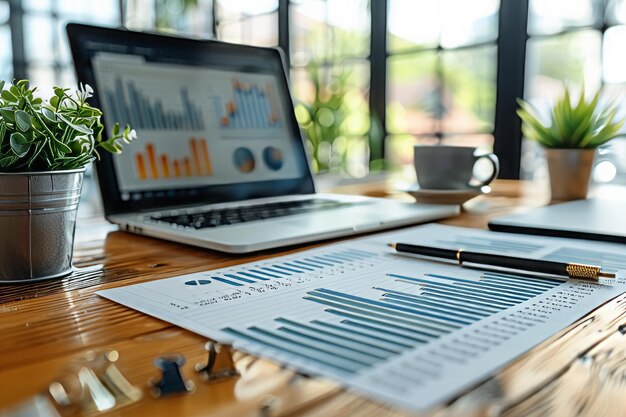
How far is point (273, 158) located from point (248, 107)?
95mm

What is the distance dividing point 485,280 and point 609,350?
145mm

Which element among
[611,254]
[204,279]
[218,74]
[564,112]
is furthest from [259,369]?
[564,112]

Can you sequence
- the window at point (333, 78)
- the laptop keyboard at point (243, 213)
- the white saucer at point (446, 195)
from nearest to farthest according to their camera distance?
the laptop keyboard at point (243, 213)
the white saucer at point (446, 195)
the window at point (333, 78)

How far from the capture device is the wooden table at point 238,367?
0.27 m

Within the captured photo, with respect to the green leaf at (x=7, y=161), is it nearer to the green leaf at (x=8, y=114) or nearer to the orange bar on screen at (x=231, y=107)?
the green leaf at (x=8, y=114)

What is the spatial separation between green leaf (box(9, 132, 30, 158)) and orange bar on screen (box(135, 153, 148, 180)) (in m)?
0.36

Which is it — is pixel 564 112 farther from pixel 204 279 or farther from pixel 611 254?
pixel 204 279

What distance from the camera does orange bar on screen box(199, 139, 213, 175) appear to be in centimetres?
92

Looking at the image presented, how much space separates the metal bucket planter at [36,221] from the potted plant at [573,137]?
32.9 inches

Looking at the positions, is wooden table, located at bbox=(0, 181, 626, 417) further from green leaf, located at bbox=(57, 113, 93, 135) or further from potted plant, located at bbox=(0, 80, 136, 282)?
green leaf, located at bbox=(57, 113, 93, 135)

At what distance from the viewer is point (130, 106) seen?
2.78 ft

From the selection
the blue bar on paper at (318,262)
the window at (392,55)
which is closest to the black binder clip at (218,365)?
the blue bar on paper at (318,262)

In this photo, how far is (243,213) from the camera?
0.79m

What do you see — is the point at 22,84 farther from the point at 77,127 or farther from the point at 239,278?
the point at 239,278
